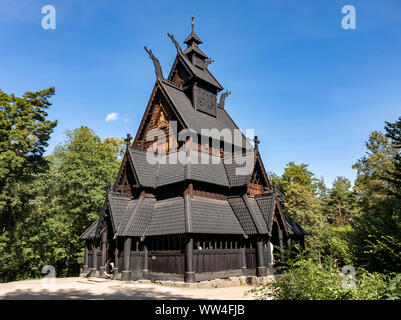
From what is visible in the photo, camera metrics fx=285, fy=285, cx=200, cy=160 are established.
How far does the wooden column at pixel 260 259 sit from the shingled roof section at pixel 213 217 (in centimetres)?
123

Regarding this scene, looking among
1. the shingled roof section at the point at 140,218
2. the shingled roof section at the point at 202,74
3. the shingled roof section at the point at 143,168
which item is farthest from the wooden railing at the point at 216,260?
the shingled roof section at the point at 202,74

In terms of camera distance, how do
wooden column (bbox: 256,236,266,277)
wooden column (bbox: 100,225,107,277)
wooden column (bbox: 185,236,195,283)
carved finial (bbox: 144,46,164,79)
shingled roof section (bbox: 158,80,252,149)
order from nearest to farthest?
wooden column (bbox: 185,236,195,283), wooden column (bbox: 256,236,266,277), wooden column (bbox: 100,225,107,277), shingled roof section (bbox: 158,80,252,149), carved finial (bbox: 144,46,164,79)

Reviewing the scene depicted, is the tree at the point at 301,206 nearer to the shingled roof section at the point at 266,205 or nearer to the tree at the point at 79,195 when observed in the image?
the shingled roof section at the point at 266,205

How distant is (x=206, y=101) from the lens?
25438 mm

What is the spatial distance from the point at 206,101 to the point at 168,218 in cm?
1212

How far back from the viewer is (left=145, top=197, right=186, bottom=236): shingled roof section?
54.3 ft

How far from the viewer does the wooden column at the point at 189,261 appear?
15453mm

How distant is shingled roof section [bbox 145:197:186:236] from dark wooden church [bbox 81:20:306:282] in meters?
0.08

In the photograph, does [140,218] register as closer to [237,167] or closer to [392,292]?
[237,167]

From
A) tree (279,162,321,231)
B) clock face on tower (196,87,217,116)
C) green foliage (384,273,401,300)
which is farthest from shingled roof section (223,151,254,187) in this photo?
tree (279,162,321,231)

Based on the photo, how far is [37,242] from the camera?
30016mm

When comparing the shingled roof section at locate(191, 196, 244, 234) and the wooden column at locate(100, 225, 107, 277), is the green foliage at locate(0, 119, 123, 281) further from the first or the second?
the shingled roof section at locate(191, 196, 244, 234)

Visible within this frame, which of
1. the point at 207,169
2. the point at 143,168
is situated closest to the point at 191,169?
the point at 207,169
